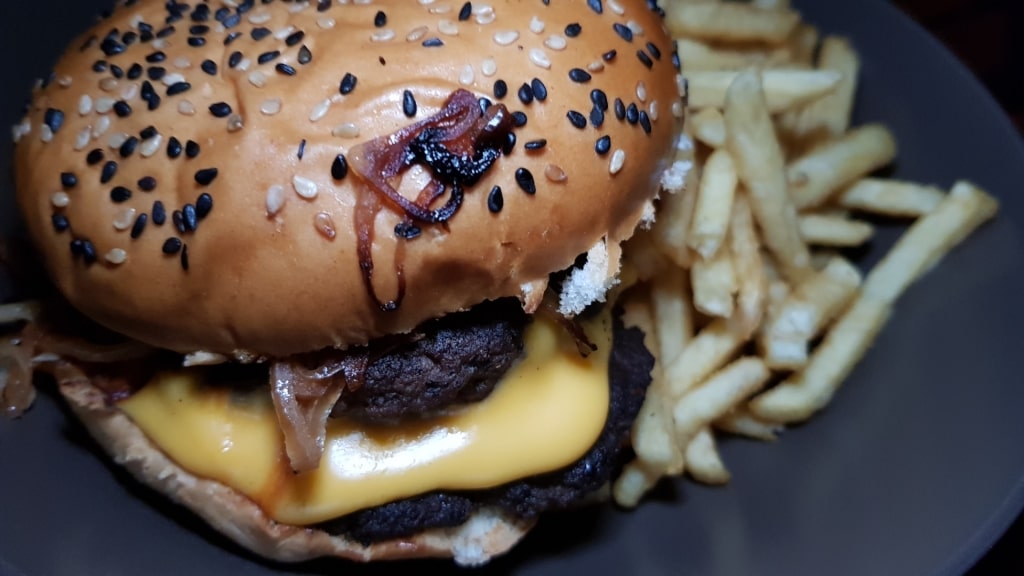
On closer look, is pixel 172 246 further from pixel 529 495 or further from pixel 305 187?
pixel 529 495

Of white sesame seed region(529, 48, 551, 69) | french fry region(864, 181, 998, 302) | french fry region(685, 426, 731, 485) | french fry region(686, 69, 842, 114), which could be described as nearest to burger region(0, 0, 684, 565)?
white sesame seed region(529, 48, 551, 69)

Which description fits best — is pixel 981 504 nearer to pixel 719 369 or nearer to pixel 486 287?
pixel 719 369

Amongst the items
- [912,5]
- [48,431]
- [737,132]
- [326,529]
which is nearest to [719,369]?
[737,132]

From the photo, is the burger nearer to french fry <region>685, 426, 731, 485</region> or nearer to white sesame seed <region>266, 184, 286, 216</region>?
white sesame seed <region>266, 184, 286, 216</region>

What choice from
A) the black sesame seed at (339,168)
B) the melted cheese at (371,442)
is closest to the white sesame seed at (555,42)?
the black sesame seed at (339,168)

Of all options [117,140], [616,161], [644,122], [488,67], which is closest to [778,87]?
[644,122]
